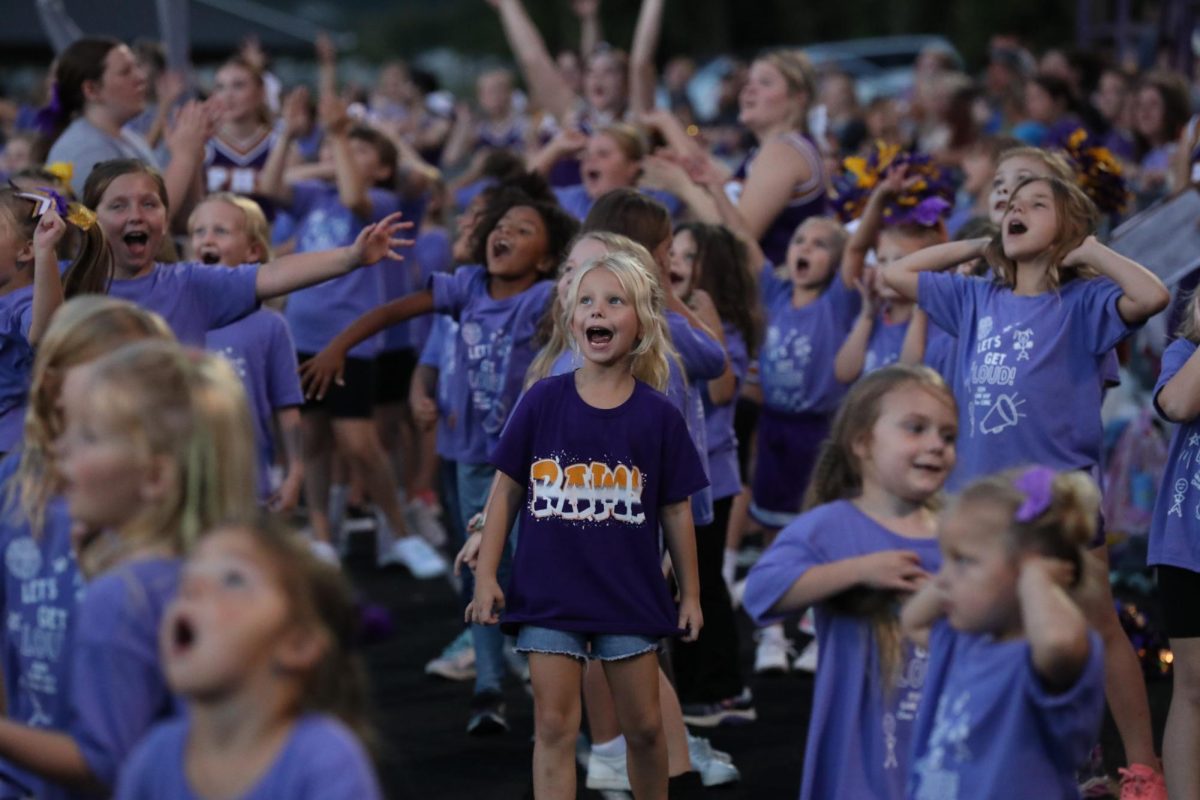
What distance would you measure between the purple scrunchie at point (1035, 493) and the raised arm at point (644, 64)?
6.72m

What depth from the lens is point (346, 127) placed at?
8547mm

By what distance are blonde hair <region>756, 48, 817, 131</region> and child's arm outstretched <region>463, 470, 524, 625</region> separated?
12.8 ft

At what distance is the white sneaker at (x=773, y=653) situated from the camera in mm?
7227

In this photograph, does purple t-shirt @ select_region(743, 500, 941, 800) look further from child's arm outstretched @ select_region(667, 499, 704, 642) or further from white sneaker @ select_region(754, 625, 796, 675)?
white sneaker @ select_region(754, 625, 796, 675)

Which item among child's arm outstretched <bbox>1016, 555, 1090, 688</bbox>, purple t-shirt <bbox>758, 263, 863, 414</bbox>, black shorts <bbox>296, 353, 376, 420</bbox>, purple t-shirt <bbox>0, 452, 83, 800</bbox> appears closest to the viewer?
child's arm outstretched <bbox>1016, 555, 1090, 688</bbox>

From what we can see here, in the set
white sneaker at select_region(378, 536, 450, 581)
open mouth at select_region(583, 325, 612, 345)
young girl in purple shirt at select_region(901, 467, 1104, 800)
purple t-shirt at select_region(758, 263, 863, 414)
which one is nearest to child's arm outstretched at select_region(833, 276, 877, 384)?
purple t-shirt at select_region(758, 263, 863, 414)

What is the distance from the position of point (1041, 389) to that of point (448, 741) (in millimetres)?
2495

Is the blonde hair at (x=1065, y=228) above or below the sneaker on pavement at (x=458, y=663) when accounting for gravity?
above

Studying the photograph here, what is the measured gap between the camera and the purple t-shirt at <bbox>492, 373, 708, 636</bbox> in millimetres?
4789

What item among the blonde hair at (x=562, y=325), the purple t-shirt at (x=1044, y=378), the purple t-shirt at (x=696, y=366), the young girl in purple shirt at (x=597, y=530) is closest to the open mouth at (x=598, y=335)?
the young girl in purple shirt at (x=597, y=530)

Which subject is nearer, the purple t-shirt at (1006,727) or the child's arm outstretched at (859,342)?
the purple t-shirt at (1006,727)

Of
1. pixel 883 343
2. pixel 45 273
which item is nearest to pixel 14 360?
pixel 45 273

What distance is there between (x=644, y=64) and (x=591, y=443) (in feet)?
18.2

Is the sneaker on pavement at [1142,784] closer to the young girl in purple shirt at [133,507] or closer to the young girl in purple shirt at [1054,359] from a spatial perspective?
the young girl in purple shirt at [1054,359]
